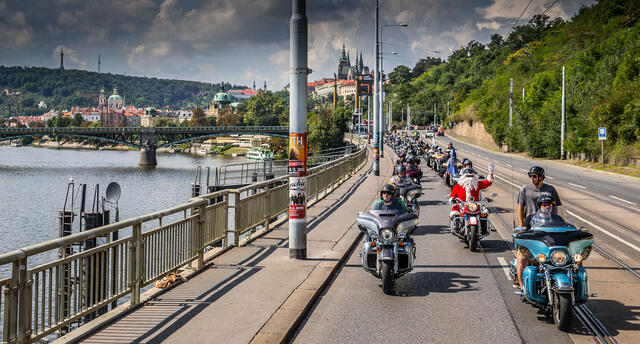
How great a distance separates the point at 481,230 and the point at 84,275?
24.9 ft

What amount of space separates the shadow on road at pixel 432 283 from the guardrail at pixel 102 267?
127 inches

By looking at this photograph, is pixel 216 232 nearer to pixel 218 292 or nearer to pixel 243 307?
pixel 218 292

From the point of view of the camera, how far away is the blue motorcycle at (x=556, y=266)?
6582 mm

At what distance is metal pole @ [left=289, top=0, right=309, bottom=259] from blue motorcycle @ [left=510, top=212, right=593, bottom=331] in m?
4.18

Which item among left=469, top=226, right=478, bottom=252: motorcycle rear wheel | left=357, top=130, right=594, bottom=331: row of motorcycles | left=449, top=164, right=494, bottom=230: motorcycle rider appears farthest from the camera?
left=449, top=164, right=494, bottom=230: motorcycle rider

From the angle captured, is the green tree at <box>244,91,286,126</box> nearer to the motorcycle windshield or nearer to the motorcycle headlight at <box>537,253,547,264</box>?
the motorcycle windshield

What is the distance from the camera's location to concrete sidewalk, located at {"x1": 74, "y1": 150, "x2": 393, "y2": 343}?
21.0 feet

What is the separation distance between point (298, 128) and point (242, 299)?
3.66 metres

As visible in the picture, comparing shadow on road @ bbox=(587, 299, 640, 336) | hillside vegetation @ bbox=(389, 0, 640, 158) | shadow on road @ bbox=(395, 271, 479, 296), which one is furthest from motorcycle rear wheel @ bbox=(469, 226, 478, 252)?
hillside vegetation @ bbox=(389, 0, 640, 158)

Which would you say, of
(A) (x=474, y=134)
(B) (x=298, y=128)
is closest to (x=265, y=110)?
(A) (x=474, y=134)

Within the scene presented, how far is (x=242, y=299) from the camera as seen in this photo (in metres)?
7.79

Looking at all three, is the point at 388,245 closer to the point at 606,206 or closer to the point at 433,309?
the point at 433,309

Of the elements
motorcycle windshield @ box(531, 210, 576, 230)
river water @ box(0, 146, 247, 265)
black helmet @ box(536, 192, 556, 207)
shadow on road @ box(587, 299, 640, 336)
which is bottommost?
river water @ box(0, 146, 247, 265)

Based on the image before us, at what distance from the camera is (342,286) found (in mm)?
9008
